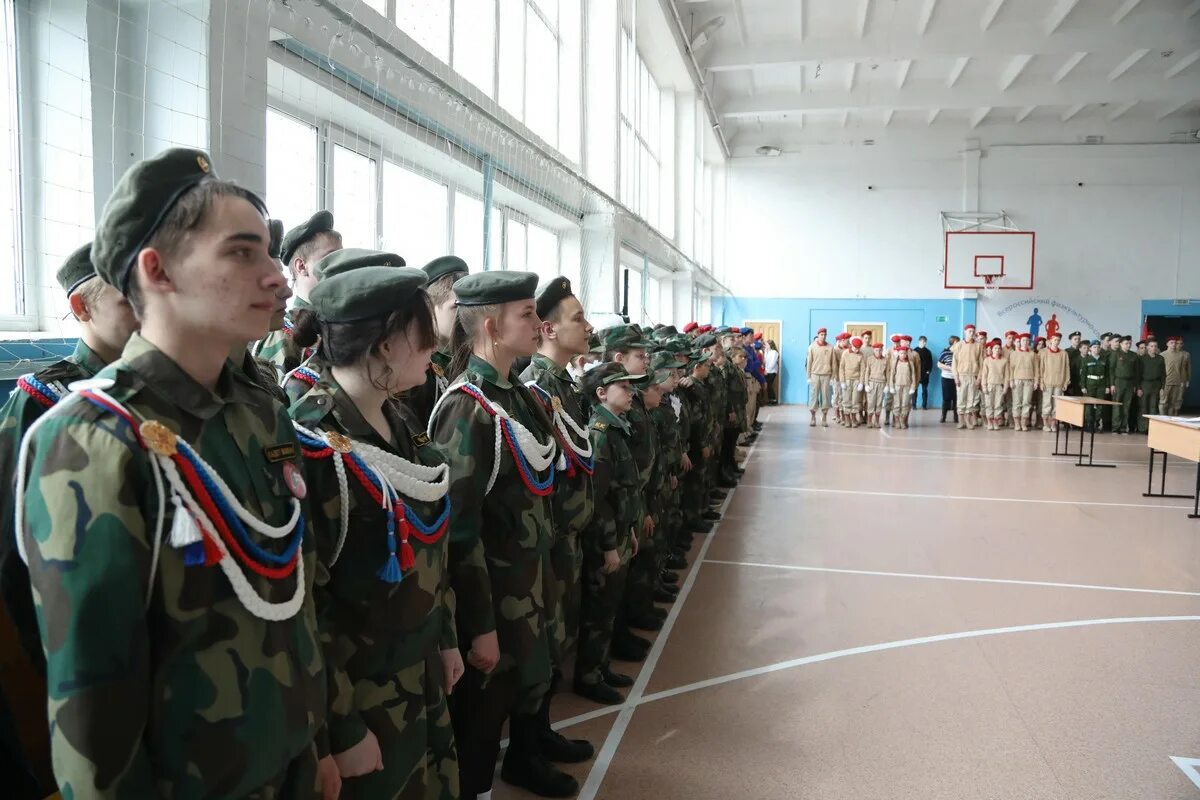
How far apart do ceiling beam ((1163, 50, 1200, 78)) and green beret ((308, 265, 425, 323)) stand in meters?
15.0

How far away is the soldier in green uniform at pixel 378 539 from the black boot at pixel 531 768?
87cm

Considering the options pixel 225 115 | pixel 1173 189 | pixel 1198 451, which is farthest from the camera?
pixel 1173 189

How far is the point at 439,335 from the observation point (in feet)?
8.02

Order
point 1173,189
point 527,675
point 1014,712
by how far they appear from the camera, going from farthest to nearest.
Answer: point 1173,189 < point 1014,712 < point 527,675

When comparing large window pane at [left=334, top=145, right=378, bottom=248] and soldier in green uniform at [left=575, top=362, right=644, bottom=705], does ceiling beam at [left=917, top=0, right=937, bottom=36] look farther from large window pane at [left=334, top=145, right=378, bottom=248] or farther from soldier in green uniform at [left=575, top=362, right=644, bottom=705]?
soldier in green uniform at [left=575, top=362, right=644, bottom=705]

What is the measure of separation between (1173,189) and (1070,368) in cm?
604

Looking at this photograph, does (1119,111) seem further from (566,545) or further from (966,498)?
(566,545)

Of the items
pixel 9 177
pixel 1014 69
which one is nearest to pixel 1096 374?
pixel 1014 69

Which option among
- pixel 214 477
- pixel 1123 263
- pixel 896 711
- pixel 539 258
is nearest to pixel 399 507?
pixel 214 477

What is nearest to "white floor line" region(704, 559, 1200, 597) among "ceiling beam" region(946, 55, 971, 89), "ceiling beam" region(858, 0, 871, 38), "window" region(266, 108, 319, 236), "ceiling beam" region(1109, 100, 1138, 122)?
"window" region(266, 108, 319, 236)

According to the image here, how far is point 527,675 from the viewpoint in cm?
207

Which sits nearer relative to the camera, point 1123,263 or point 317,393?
point 317,393

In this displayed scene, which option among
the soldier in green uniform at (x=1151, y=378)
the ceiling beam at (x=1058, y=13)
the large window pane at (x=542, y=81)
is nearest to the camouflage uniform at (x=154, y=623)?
the large window pane at (x=542, y=81)

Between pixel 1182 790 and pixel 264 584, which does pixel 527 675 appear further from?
pixel 1182 790
